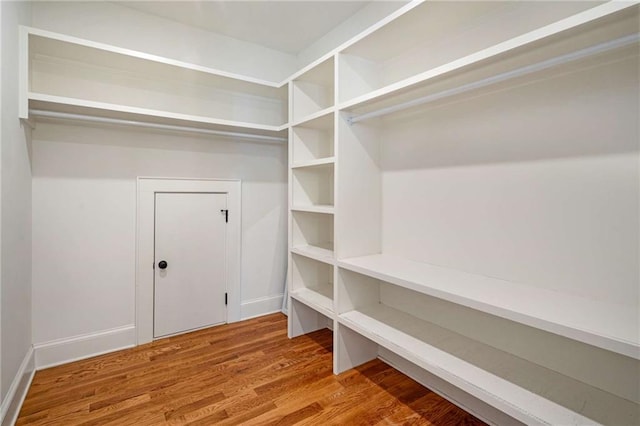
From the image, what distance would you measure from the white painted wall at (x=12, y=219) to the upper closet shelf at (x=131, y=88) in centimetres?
16

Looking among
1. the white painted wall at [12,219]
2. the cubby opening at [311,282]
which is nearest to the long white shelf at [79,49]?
the white painted wall at [12,219]

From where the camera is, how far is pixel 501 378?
1478 mm

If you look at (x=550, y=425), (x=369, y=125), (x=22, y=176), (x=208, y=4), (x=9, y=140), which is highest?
(x=208, y=4)

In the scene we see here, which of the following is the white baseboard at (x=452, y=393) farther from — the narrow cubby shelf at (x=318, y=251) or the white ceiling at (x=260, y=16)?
the white ceiling at (x=260, y=16)

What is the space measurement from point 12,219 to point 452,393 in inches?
114

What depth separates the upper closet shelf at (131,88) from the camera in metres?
2.10

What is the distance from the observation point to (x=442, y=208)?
79.4 inches

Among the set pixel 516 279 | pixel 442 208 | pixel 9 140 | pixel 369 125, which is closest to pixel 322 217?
pixel 369 125

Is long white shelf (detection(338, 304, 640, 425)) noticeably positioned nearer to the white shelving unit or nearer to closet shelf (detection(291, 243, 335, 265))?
the white shelving unit

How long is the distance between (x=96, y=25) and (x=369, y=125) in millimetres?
2316

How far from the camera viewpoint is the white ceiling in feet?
8.30

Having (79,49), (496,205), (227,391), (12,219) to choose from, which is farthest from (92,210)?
(496,205)

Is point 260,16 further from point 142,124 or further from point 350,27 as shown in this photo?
point 142,124

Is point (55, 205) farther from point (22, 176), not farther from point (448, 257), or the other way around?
point (448, 257)
